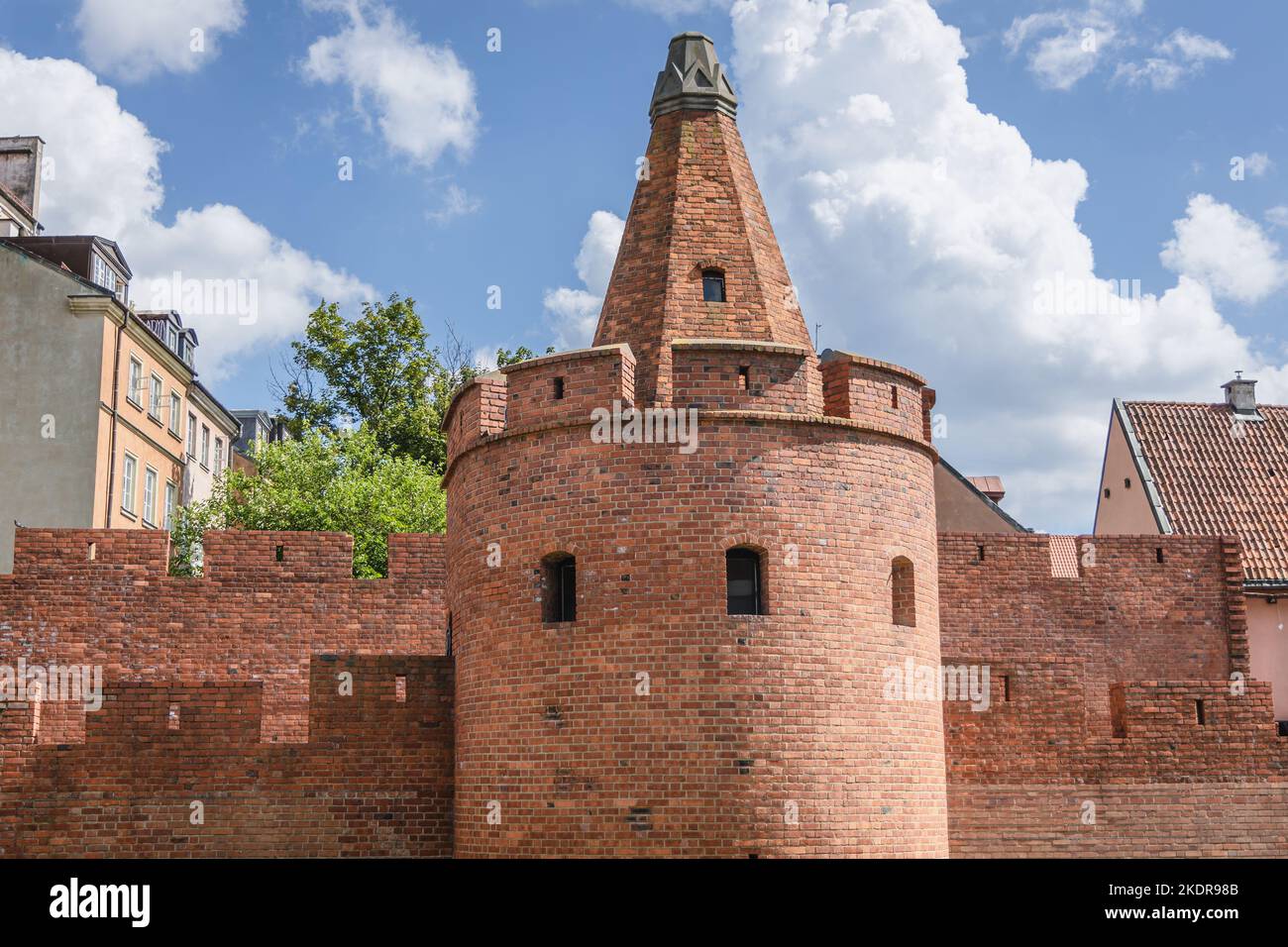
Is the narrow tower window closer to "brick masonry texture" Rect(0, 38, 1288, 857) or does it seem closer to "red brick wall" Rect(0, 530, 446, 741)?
"brick masonry texture" Rect(0, 38, 1288, 857)

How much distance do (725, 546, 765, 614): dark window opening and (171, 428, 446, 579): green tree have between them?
13237 mm

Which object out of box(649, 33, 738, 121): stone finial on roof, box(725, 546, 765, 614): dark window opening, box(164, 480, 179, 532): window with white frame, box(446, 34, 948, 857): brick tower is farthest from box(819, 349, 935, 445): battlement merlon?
box(164, 480, 179, 532): window with white frame

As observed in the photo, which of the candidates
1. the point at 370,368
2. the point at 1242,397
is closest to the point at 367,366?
the point at 370,368

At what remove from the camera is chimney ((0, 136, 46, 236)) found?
3603cm

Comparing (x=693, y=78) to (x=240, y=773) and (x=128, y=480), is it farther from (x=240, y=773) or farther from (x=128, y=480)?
(x=128, y=480)

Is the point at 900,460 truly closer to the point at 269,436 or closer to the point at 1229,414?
the point at 1229,414

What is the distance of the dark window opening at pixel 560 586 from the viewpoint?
47.5 feet

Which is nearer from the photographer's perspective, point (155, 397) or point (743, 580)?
point (743, 580)

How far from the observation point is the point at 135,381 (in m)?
31.9

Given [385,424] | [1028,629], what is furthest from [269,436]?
[1028,629]

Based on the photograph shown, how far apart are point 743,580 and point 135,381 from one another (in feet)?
71.5

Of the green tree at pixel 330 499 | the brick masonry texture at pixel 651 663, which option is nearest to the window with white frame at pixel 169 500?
the green tree at pixel 330 499

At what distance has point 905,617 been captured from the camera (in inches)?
591
